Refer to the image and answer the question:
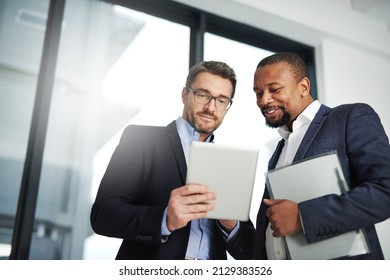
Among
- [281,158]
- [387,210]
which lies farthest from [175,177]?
[387,210]

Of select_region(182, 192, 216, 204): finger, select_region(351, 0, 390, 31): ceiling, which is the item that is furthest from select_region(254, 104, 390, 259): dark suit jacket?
select_region(351, 0, 390, 31): ceiling

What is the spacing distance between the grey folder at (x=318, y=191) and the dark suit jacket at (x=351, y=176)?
3cm

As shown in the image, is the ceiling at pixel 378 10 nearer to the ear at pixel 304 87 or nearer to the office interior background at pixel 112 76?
the office interior background at pixel 112 76

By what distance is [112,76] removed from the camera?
2.18 m

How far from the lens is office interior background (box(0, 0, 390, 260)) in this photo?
6.21 ft

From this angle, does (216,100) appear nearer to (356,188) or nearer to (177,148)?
(177,148)

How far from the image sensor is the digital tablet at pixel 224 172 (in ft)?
4.38

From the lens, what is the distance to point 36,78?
6.76 ft

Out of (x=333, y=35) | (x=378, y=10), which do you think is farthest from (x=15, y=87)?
(x=378, y=10)

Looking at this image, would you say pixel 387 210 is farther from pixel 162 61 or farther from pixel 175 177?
pixel 162 61

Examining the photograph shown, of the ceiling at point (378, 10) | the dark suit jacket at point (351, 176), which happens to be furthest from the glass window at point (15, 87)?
the ceiling at point (378, 10)

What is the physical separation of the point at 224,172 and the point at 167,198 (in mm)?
278

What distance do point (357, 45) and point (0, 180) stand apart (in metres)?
1.98

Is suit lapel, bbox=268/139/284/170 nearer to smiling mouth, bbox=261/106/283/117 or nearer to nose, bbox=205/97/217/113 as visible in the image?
smiling mouth, bbox=261/106/283/117
